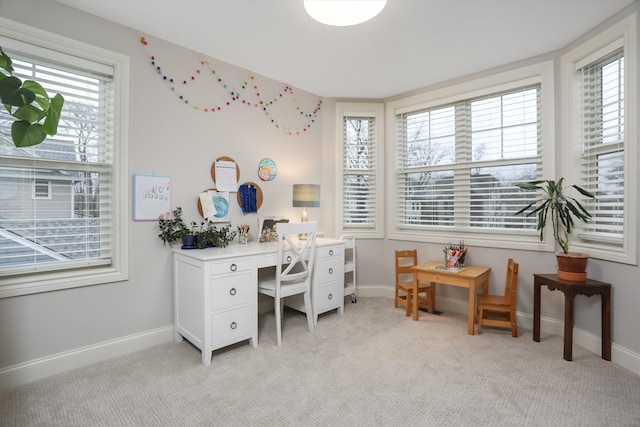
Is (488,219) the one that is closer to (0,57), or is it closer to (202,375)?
(202,375)

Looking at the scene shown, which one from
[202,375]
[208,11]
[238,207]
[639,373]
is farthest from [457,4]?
[202,375]

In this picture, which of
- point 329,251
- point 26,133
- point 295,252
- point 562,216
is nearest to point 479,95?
point 562,216

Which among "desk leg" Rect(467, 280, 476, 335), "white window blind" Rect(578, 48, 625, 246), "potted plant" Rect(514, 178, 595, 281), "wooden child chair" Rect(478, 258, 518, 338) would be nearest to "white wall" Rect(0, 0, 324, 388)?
"desk leg" Rect(467, 280, 476, 335)

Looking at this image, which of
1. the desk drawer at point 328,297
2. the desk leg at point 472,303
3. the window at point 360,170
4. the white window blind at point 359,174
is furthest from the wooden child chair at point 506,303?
the white window blind at point 359,174

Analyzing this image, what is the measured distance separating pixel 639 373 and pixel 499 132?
7.30ft

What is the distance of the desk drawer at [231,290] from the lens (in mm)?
2307

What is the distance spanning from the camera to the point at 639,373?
213 cm

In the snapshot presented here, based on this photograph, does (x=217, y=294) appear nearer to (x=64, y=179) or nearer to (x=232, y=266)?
(x=232, y=266)

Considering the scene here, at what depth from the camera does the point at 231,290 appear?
2395 millimetres

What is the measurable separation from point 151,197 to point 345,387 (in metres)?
2.05

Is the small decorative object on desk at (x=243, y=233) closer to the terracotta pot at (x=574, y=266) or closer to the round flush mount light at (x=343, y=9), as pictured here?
the round flush mount light at (x=343, y=9)

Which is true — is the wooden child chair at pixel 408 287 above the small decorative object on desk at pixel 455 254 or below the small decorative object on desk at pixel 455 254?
below

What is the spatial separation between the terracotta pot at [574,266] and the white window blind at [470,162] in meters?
0.59

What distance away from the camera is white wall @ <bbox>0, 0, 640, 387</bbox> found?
2.09 m
